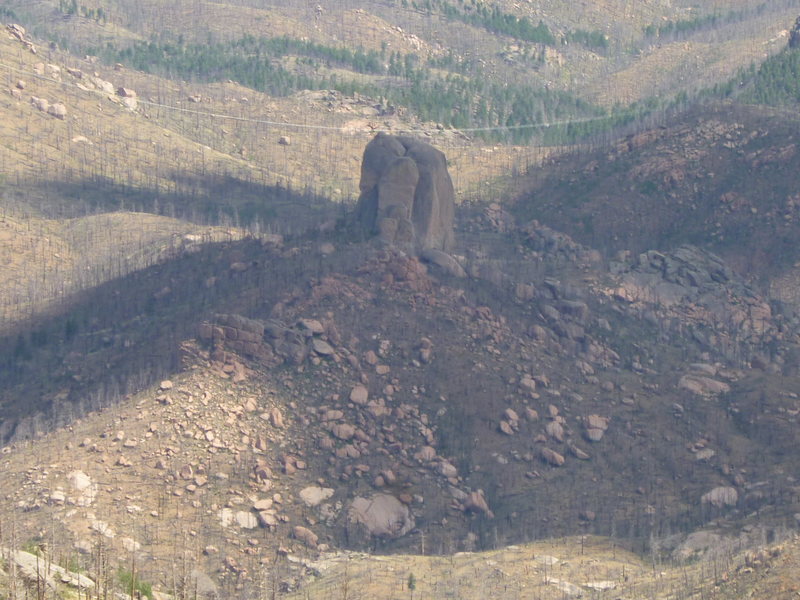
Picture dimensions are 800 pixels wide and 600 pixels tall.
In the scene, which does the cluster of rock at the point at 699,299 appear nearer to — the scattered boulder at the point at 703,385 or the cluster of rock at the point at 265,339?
the scattered boulder at the point at 703,385

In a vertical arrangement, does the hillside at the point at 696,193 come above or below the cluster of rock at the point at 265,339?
above

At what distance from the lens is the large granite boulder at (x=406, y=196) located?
4412 inches

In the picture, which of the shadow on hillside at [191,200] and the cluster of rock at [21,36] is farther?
the cluster of rock at [21,36]

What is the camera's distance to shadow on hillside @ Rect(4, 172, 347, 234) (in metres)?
148

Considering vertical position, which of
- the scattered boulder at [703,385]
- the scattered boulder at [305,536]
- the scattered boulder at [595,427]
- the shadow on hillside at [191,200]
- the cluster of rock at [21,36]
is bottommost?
the shadow on hillside at [191,200]

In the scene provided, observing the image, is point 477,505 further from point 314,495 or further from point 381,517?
point 314,495

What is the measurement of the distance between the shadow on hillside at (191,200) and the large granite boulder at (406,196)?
25.4 m

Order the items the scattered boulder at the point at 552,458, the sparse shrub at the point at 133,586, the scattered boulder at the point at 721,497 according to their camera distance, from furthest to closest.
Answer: the scattered boulder at the point at 552,458 → the scattered boulder at the point at 721,497 → the sparse shrub at the point at 133,586

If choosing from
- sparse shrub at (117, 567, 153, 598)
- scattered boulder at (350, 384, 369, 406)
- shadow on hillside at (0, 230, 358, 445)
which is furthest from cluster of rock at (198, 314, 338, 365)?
sparse shrub at (117, 567, 153, 598)

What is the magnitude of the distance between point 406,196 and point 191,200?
46445 mm

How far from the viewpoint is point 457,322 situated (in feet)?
334

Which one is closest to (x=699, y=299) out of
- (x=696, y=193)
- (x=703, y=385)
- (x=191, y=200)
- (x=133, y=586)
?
(x=703, y=385)

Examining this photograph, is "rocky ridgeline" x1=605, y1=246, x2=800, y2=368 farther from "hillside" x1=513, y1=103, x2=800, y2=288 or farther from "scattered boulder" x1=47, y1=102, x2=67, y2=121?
"scattered boulder" x1=47, y1=102, x2=67, y2=121

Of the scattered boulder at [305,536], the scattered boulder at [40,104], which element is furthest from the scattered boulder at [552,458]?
the scattered boulder at [40,104]
